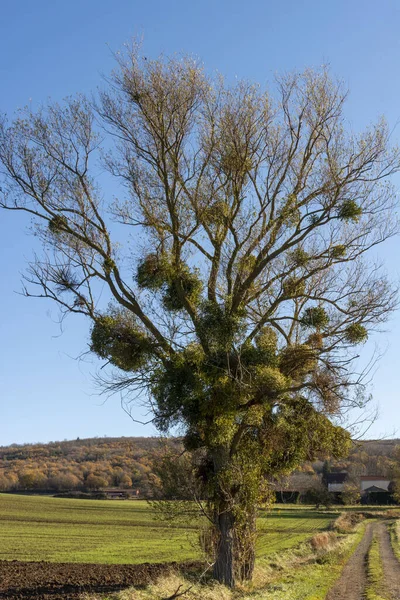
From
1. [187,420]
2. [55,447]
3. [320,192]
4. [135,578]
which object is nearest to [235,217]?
[320,192]

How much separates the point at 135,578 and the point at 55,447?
538ft

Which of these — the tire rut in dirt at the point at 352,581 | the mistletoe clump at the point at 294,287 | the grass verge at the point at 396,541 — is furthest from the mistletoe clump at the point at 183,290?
the grass verge at the point at 396,541

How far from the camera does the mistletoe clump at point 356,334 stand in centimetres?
1689

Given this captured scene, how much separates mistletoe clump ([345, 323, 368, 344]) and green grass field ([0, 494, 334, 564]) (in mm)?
5210

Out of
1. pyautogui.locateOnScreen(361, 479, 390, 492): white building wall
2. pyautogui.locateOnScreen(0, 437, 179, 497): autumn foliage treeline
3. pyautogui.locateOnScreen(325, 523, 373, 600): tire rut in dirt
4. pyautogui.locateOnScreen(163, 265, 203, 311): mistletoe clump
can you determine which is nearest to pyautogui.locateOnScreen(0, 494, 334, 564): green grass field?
pyautogui.locateOnScreen(325, 523, 373, 600): tire rut in dirt

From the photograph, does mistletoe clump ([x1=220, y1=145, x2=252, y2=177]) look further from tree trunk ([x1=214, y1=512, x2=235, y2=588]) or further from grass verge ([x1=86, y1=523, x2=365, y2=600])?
grass verge ([x1=86, y1=523, x2=365, y2=600])

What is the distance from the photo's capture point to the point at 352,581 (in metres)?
18.3

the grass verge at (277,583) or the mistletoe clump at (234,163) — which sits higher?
the mistletoe clump at (234,163)

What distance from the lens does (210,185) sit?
17609 millimetres

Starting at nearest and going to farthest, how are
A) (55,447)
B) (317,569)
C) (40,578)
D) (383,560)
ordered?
(40,578)
(317,569)
(383,560)
(55,447)

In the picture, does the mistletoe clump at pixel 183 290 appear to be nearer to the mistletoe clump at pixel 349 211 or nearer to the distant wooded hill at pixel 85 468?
the mistletoe clump at pixel 349 211

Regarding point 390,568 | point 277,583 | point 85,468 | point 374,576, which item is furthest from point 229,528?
point 85,468

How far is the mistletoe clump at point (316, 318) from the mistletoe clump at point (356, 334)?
2.24 ft

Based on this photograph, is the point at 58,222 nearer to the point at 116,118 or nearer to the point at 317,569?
the point at 116,118
